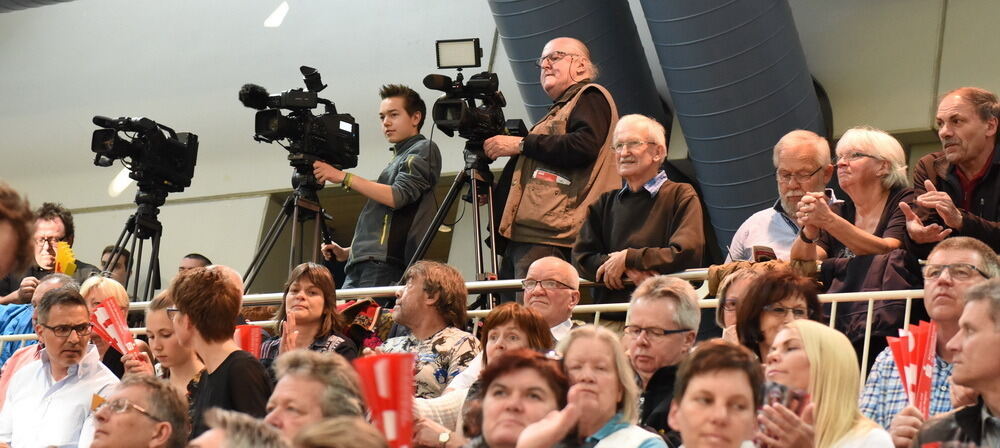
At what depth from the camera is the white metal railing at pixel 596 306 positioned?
401cm

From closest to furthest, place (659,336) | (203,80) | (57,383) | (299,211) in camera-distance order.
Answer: (659,336), (57,383), (299,211), (203,80)

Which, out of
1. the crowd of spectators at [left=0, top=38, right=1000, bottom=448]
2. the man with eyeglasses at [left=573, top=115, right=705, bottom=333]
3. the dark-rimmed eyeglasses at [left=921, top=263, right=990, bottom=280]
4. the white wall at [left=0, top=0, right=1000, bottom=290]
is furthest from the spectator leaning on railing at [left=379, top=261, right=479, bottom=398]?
the white wall at [left=0, top=0, right=1000, bottom=290]

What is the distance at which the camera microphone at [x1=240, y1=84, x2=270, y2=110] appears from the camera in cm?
576

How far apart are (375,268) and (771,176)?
1.94 metres

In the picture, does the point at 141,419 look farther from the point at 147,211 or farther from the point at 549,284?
the point at 147,211

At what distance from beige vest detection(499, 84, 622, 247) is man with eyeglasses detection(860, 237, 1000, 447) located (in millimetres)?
1691

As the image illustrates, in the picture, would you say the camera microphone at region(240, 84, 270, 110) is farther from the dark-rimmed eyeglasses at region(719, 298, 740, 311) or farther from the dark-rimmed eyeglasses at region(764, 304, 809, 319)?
the dark-rimmed eyeglasses at region(764, 304, 809, 319)

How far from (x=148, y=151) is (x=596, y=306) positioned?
8.79 feet

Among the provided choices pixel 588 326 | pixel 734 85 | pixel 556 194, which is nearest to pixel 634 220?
pixel 556 194

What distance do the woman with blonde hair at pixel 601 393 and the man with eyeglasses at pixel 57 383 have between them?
1.93 meters

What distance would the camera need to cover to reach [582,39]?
670 cm

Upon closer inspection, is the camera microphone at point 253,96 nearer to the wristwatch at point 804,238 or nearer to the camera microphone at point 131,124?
the camera microphone at point 131,124

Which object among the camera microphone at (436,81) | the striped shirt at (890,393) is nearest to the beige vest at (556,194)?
the camera microphone at (436,81)

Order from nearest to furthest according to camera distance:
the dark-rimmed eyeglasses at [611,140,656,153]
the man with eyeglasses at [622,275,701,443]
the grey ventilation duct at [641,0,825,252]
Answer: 1. the man with eyeglasses at [622,275,701,443]
2. the dark-rimmed eyeglasses at [611,140,656,153]
3. the grey ventilation duct at [641,0,825,252]
